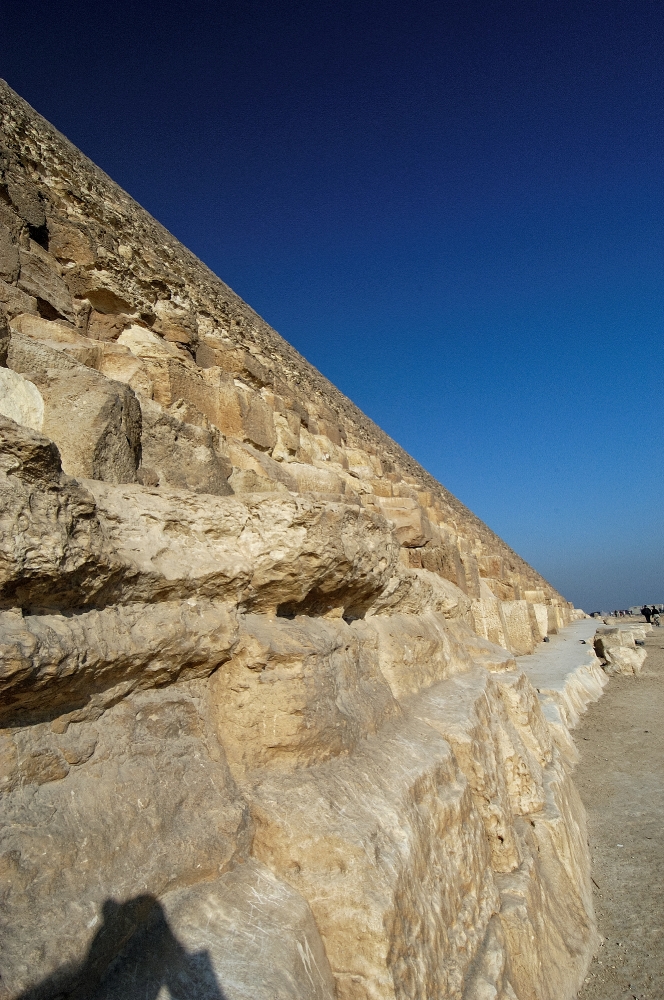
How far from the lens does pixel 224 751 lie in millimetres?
1607

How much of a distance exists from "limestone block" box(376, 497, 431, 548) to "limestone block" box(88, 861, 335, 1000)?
4.35 m

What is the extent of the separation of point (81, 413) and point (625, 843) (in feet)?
13.7

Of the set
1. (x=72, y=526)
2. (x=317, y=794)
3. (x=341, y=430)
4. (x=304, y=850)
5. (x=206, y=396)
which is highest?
(x=341, y=430)

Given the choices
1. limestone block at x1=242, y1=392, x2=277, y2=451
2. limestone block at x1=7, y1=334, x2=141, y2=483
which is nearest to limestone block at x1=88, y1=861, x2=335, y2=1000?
limestone block at x1=7, y1=334, x2=141, y2=483

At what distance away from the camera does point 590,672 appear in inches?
345

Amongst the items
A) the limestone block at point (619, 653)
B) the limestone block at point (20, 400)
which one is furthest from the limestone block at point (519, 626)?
the limestone block at point (20, 400)

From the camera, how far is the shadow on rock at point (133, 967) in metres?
1.05

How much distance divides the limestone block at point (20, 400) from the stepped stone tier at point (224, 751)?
0.01 meters

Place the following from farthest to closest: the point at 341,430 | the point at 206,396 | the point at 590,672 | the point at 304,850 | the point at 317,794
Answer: the point at 590,672 → the point at 341,430 → the point at 206,396 → the point at 317,794 → the point at 304,850

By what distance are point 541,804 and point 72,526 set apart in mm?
2843

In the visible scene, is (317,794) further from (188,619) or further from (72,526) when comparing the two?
(72,526)

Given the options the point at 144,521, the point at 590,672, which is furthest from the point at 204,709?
the point at 590,672

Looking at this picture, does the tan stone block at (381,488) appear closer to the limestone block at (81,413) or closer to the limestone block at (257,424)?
the limestone block at (257,424)

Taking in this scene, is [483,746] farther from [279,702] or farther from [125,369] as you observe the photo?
[125,369]
